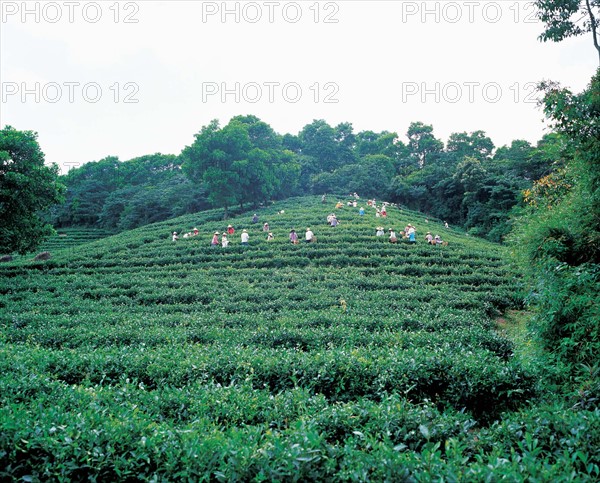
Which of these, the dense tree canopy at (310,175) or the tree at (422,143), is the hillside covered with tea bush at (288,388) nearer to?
the dense tree canopy at (310,175)

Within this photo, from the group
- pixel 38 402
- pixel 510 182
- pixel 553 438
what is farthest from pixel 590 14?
pixel 510 182

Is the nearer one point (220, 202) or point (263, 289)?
point (263, 289)

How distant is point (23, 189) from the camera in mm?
17109

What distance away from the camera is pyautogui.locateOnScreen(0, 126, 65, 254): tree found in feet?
55.5

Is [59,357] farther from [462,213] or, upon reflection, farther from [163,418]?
[462,213]

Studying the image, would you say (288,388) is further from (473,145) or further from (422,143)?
(422,143)

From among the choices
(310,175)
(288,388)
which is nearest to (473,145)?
(310,175)

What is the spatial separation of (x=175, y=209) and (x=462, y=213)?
32.3 metres

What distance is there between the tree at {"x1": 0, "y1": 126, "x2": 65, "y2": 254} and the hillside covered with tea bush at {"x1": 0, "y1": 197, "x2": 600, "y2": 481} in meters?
4.10

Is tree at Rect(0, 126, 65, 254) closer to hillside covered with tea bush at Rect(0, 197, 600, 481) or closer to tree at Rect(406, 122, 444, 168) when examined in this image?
hillside covered with tea bush at Rect(0, 197, 600, 481)

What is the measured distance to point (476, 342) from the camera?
860 cm

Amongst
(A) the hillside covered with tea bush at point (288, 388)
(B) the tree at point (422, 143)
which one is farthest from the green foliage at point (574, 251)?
(B) the tree at point (422, 143)

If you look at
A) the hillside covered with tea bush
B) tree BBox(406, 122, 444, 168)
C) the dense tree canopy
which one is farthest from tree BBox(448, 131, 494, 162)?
the hillside covered with tea bush

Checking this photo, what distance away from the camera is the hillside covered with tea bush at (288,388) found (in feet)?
→ 10.7
